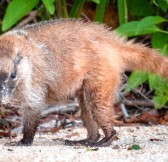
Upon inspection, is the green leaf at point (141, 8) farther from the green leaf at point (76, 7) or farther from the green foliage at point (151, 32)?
the green leaf at point (76, 7)

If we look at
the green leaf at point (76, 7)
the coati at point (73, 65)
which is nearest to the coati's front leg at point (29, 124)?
the coati at point (73, 65)

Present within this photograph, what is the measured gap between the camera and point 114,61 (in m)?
7.25

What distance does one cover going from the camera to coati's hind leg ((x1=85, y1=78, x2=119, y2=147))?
281 inches

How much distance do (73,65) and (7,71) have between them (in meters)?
0.87

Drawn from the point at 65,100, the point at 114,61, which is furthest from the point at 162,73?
the point at 65,100

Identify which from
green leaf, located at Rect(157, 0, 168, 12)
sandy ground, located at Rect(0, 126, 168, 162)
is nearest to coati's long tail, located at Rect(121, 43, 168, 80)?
sandy ground, located at Rect(0, 126, 168, 162)

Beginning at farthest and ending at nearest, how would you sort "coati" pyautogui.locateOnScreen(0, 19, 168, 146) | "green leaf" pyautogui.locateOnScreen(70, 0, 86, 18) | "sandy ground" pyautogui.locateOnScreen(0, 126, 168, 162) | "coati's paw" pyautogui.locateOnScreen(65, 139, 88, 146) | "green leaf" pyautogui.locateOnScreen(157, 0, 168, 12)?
"green leaf" pyautogui.locateOnScreen(70, 0, 86, 18) → "green leaf" pyautogui.locateOnScreen(157, 0, 168, 12) → "coati's paw" pyautogui.locateOnScreen(65, 139, 88, 146) → "coati" pyautogui.locateOnScreen(0, 19, 168, 146) → "sandy ground" pyautogui.locateOnScreen(0, 126, 168, 162)

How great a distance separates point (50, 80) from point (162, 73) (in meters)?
1.26

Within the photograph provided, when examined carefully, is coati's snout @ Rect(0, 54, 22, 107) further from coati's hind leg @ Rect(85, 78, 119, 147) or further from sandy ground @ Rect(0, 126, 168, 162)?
coati's hind leg @ Rect(85, 78, 119, 147)

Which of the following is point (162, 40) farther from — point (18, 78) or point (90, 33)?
point (18, 78)

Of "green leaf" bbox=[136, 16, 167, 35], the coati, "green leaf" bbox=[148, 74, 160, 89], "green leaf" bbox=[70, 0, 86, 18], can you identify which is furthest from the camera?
"green leaf" bbox=[70, 0, 86, 18]

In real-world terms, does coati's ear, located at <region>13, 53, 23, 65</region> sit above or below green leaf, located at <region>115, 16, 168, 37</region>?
below

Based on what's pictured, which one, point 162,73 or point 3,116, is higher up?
A: point 162,73

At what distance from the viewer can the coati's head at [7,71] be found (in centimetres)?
661
